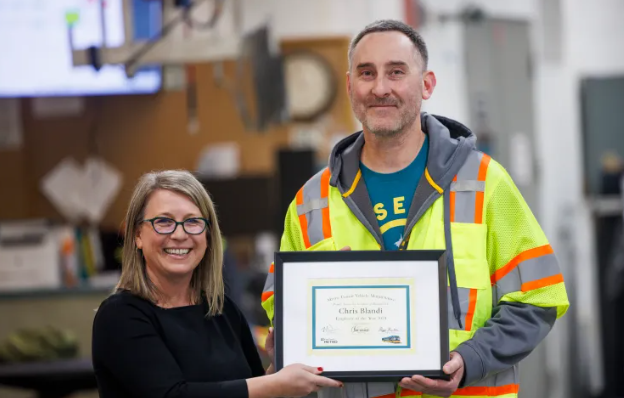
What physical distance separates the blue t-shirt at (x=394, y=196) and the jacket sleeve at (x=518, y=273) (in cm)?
18

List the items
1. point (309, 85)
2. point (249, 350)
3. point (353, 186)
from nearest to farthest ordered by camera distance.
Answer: point (353, 186), point (249, 350), point (309, 85)

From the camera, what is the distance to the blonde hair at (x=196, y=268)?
7.40 ft

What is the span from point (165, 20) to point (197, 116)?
2.51 m

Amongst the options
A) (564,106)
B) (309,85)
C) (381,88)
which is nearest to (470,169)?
(381,88)

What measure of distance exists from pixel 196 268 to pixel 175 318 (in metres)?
0.17

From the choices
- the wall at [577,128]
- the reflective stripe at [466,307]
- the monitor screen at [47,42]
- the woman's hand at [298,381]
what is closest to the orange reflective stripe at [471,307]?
the reflective stripe at [466,307]

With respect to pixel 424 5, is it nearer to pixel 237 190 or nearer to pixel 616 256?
pixel 237 190

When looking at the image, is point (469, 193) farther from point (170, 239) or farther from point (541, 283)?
point (170, 239)

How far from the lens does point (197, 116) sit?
6.72m

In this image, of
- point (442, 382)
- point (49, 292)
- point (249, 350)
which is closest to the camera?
point (442, 382)

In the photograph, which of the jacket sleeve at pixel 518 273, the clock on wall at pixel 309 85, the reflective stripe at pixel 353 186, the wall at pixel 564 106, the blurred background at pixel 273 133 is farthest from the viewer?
the clock on wall at pixel 309 85

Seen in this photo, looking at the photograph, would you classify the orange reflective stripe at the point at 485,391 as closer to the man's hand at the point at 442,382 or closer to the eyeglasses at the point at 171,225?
the man's hand at the point at 442,382

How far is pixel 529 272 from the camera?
220 centimetres

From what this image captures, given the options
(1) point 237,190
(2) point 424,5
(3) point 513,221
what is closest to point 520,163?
(2) point 424,5
